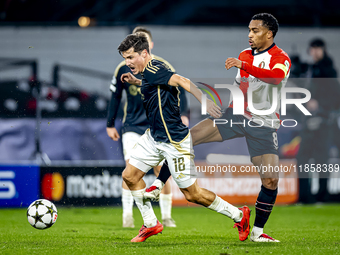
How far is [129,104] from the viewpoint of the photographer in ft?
20.2

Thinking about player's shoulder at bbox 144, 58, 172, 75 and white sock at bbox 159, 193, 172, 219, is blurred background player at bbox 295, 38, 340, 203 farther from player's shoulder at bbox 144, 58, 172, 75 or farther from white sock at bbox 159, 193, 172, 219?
player's shoulder at bbox 144, 58, 172, 75

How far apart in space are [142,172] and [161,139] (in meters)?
0.36

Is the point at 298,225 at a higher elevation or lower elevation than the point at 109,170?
lower

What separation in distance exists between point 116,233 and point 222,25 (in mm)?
6073

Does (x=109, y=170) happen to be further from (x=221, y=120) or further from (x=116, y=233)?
(x=221, y=120)

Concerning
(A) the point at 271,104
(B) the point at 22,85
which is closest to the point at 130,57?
(A) the point at 271,104

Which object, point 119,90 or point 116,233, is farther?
point 119,90

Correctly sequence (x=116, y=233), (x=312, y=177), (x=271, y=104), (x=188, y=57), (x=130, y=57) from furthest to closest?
(x=188, y=57) → (x=312, y=177) → (x=116, y=233) → (x=271, y=104) → (x=130, y=57)

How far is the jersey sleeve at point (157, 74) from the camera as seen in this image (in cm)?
432

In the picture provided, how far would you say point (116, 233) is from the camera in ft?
17.6

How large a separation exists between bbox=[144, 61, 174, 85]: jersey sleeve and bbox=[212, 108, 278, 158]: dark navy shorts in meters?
0.81

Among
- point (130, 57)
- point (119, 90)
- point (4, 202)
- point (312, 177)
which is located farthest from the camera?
point (312, 177)

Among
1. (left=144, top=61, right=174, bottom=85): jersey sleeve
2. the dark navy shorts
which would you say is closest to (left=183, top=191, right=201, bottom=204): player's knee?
the dark navy shorts

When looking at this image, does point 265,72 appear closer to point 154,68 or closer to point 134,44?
point 154,68
